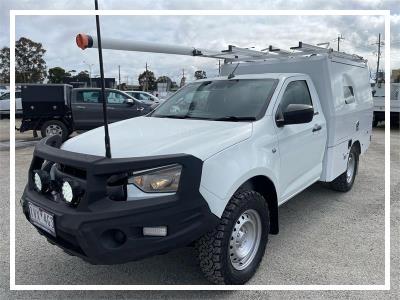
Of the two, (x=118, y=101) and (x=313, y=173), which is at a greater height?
(x=118, y=101)

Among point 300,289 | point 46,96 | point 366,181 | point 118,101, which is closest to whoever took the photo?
point 300,289

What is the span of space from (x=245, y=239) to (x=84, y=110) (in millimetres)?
10014

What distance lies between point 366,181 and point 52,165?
5309mm

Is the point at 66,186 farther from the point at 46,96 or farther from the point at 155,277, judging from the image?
the point at 46,96

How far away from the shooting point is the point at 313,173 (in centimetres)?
Answer: 438

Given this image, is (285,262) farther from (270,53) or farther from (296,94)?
(270,53)

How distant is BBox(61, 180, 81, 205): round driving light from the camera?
254 centimetres

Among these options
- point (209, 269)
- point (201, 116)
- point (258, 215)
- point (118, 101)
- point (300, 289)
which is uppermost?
point (118, 101)

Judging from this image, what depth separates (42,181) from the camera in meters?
2.86

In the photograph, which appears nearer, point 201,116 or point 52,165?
point 52,165

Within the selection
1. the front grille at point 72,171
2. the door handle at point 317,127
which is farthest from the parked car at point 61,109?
the front grille at point 72,171

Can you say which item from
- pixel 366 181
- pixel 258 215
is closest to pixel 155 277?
pixel 258 215

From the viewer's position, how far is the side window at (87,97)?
39.9 feet

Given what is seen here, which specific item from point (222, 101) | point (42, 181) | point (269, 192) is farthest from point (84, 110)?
point (269, 192)
